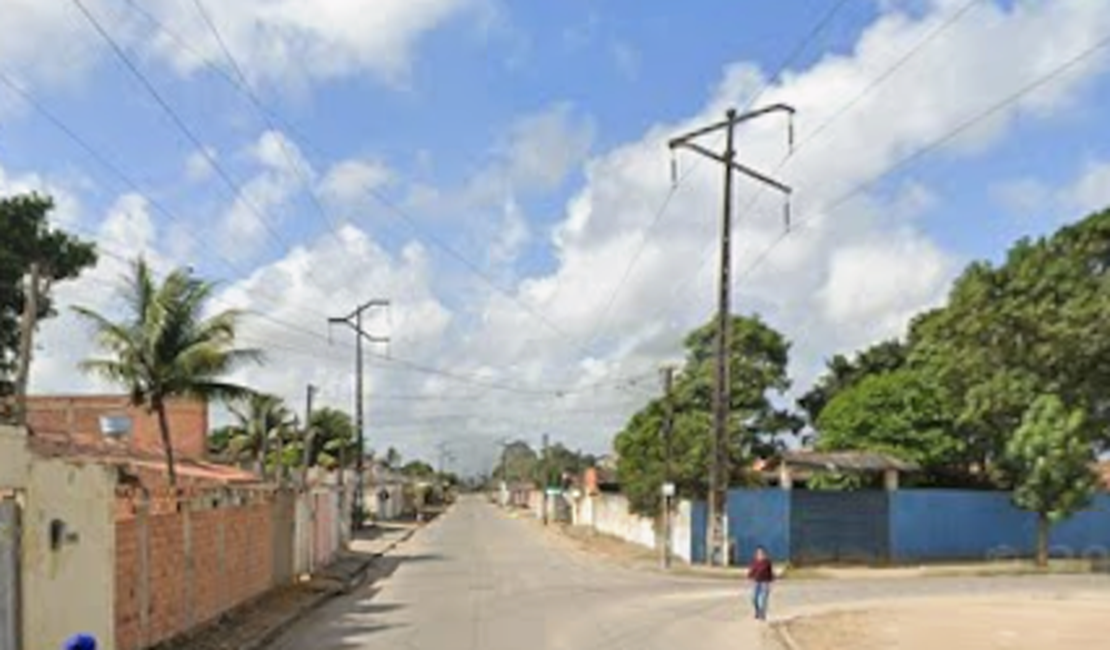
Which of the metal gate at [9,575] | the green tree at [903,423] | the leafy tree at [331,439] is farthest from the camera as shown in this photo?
the leafy tree at [331,439]

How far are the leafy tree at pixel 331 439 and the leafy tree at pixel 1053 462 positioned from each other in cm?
4203

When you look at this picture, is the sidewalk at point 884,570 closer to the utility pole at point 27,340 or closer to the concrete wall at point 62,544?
the concrete wall at point 62,544

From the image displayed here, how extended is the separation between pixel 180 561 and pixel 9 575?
7.80m

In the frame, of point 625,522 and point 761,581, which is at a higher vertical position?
point 761,581

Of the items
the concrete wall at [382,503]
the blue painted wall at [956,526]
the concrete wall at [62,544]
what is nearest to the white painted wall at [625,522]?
the blue painted wall at [956,526]

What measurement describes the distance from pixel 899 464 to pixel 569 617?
31239mm

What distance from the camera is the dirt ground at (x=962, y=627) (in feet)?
73.8

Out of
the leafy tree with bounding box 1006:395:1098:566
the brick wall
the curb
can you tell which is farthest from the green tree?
the brick wall

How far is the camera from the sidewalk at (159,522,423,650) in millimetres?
21844

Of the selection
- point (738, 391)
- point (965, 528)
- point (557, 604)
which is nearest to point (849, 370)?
point (738, 391)

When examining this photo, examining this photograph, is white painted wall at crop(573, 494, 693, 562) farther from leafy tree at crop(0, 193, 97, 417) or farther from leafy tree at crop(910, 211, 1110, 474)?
leafy tree at crop(0, 193, 97, 417)

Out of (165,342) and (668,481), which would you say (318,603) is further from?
(668,481)

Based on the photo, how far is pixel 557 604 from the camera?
97.8 ft

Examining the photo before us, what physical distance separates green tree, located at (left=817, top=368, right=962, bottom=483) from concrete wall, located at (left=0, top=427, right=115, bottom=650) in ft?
144
